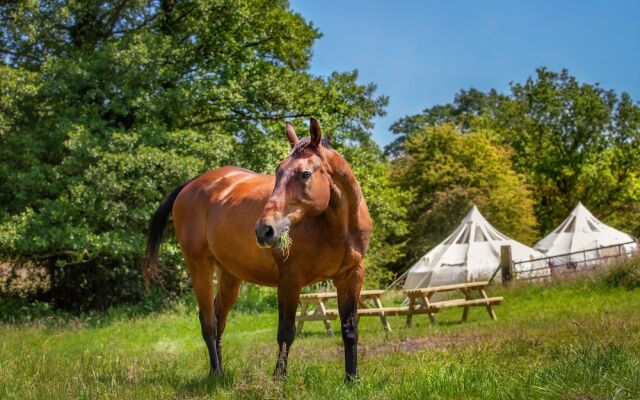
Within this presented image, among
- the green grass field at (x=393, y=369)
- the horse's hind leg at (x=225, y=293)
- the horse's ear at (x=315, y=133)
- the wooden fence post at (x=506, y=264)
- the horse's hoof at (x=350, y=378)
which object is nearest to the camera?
the green grass field at (x=393, y=369)

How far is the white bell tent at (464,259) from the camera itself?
2164 centimetres

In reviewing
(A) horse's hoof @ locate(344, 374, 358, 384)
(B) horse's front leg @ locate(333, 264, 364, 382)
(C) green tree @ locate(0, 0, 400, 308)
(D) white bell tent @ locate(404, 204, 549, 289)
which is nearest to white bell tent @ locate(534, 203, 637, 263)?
(D) white bell tent @ locate(404, 204, 549, 289)

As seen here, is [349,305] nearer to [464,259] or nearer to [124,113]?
[124,113]

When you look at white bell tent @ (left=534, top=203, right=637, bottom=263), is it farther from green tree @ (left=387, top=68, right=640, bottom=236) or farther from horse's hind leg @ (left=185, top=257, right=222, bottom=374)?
horse's hind leg @ (left=185, top=257, right=222, bottom=374)

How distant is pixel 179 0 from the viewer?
18.9m

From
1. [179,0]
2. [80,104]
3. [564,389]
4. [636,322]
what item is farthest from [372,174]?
[564,389]

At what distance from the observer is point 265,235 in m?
4.33

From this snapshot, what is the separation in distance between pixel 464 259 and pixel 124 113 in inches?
473

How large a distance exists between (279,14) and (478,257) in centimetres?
1025

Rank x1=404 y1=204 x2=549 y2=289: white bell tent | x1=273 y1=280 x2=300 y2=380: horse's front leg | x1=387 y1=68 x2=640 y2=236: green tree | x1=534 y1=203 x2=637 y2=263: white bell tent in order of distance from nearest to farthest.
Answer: x1=273 y1=280 x2=300 y2=380: horse's front leg
x1=404 y1=204 x2=549 y2=289: white bell tent
x1=534 y1=203 x2=637 y2=263: white bell tent
x1=387 y1=68 x2=640 y2=236: green tree

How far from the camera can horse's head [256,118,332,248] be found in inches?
172

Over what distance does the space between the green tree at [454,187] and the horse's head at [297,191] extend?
89.1ft

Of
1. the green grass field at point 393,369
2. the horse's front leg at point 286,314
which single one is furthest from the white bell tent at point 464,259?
the horse's front leg at point 286,314

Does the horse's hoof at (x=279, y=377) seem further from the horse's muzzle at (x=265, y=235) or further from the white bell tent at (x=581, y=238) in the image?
the white bell tent at (x=581, y=238)
